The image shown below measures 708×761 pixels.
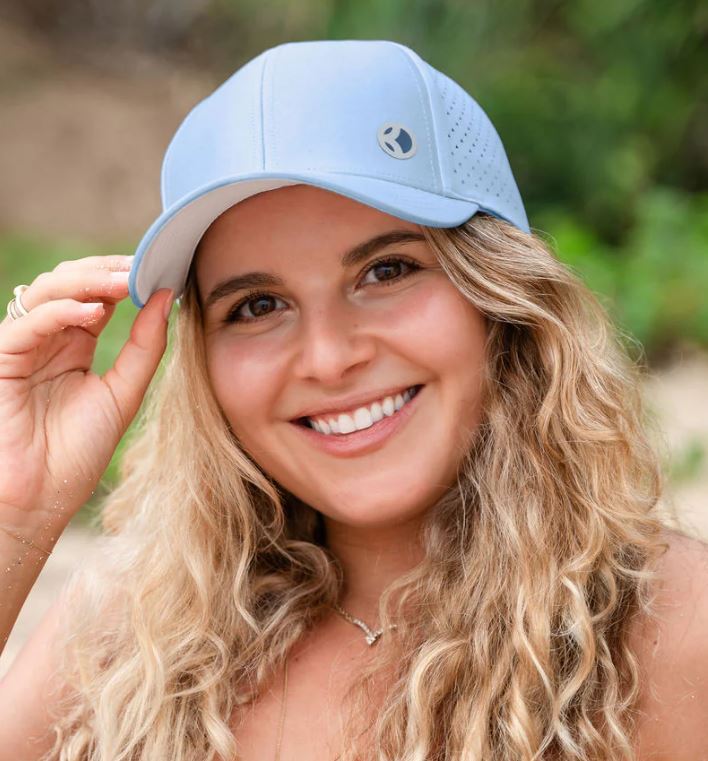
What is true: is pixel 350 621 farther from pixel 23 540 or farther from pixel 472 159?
pixel 472 159

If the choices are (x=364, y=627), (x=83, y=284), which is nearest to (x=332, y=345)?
(x=83, y=284)

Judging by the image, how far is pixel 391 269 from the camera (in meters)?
2.11

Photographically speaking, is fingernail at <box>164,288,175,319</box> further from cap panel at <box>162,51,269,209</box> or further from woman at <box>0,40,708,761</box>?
cap panel at <box>162,51,269,209</box>

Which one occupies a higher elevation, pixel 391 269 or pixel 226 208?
pixel 226 208

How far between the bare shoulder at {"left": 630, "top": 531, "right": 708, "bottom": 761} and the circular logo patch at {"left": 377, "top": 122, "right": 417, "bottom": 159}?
95 centimetres

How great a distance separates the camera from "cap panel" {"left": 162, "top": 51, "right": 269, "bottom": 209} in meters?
2.04

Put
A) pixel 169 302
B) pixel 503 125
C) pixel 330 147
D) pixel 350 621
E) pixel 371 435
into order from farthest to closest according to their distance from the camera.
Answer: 1. pixel 503 125
2. pixel 350 621
3. pixel 169 302
4. pixel 371 435
5. pixel 330 147

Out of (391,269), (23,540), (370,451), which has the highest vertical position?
(391,269)

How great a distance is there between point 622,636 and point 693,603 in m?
0.15

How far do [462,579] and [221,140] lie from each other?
0.96 metres

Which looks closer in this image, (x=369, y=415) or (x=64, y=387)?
(x=369, y=415)

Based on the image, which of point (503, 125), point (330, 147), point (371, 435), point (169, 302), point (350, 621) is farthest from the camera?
point (503, 125)

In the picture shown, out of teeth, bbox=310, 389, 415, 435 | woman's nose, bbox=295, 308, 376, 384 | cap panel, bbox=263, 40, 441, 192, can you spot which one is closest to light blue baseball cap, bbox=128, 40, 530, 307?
cap panel, bbox=263, 40, 441, 192

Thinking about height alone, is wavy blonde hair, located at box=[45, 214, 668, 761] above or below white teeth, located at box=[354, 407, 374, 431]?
below
